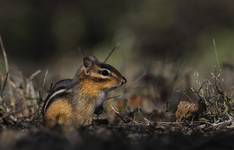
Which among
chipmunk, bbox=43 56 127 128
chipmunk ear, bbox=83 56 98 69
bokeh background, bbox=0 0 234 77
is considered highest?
bokeh background, bbox=0 0 234 77

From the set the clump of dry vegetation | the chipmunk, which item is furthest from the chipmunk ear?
the clump of dry vegetation

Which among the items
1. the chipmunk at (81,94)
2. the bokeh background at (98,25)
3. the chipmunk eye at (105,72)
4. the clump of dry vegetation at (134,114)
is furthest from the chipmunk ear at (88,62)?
the bokeh background at (98,25)

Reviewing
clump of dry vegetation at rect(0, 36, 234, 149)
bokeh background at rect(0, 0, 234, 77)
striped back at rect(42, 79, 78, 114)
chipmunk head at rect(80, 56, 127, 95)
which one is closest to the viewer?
clump of dry vegetation at rect(0, 36, 234, 149)

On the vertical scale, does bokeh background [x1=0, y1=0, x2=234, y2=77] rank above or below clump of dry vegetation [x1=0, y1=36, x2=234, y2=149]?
above

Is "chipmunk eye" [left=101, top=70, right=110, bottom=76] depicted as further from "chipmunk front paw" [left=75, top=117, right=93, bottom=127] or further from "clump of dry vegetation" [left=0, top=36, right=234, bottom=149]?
"chipmunk front paw" [left=75, top=117, right=93, bottom=127]

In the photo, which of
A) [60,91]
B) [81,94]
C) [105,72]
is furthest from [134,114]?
A: [60,91]

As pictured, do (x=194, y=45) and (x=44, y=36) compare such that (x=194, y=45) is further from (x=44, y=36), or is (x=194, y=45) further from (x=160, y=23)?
(x=44, y=36)

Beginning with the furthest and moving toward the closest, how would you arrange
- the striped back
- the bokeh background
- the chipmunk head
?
1. the bokeh background
2. the chipmunk head
3. the striped back

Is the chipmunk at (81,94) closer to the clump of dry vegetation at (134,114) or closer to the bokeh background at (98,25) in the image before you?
the clump of dry vegetation at (134,114)

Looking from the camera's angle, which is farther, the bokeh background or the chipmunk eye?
the bokeh background
